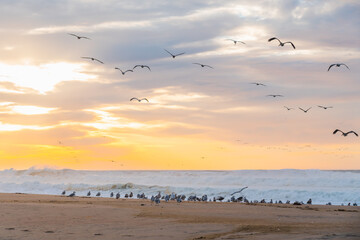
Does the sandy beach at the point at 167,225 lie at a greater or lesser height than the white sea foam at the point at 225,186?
lesser

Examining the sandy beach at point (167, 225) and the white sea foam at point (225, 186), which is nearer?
the sandy beach at point (167, 225)

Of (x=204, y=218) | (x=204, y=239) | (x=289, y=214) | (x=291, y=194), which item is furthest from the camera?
(x=291, y=194)

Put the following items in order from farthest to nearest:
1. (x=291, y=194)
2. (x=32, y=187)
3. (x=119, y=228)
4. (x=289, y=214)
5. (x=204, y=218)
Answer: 1. (x=32, y=187)
2. (x=291, y=194)
3. (x=289, y=214)
4. (x=204, y=218)
5. (x=119, y=228)

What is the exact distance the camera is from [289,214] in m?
20.3

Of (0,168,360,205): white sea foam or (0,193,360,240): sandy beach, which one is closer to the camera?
(0,193,360,240): sandy beach

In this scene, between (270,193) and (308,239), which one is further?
(270,193)

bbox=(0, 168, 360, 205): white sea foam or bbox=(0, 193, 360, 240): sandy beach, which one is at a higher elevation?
bbox=(0, 168, 360, 205): white sea foam

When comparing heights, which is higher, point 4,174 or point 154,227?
point 4,174

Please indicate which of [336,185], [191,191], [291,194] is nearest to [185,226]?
[291,194]

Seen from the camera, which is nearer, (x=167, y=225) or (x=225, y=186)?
(x=167, y=225)

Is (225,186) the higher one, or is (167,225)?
(225,186)

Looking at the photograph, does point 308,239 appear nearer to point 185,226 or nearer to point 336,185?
point 185,226

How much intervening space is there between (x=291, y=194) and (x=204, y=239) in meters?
29.4

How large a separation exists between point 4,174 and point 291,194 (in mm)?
51065
